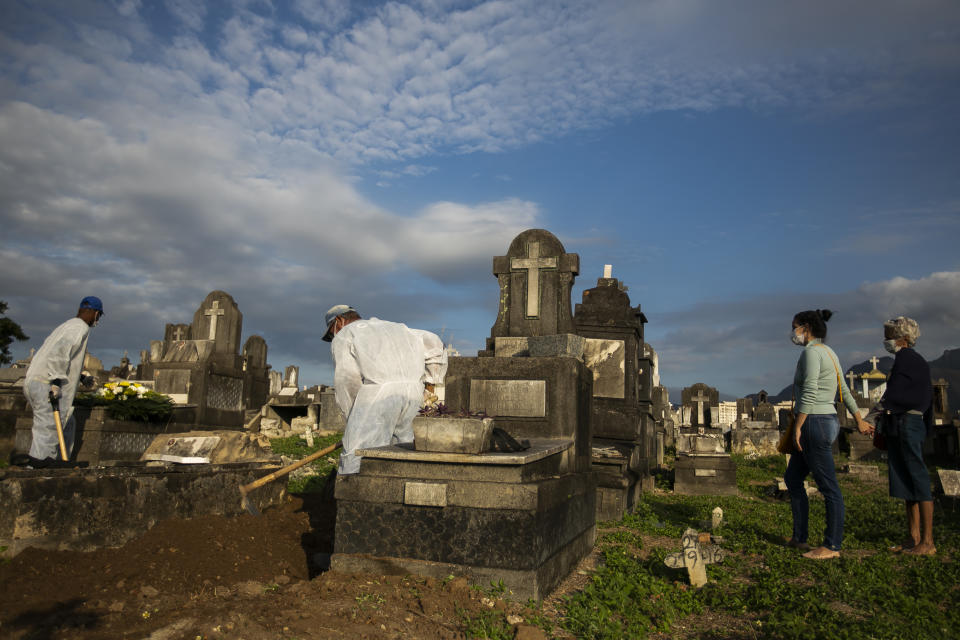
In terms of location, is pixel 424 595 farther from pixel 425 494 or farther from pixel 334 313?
pixel 334 313

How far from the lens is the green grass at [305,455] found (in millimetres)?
8172

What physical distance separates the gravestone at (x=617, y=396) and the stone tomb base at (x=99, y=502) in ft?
13.7

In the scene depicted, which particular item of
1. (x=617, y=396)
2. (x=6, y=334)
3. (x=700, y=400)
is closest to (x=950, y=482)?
(x=617, y=396)

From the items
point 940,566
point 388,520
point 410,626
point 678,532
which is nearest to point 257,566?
point 388,520

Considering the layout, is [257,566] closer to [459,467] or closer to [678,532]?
[459,467]

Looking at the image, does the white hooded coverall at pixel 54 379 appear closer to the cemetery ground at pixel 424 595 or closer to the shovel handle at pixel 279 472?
the shovel handle at pixel 279 472

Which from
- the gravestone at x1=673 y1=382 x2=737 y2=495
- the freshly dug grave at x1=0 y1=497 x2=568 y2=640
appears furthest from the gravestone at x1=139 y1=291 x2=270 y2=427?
the gravestone at x1=673 y1=382 x2=737 y2=495

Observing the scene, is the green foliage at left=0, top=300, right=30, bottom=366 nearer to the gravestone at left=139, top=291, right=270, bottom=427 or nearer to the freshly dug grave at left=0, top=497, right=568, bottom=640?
the gravestone at left=139, top=291, right=270, bottom=427

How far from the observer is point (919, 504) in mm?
5098

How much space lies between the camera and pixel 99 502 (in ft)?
14.8

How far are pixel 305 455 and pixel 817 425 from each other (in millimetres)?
9255

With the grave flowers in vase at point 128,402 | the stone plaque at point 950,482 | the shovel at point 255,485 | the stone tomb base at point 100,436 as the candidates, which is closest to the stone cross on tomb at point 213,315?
the grave flowers in vase at point 128,402

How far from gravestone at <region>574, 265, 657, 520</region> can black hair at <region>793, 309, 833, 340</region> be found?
8.78 ft

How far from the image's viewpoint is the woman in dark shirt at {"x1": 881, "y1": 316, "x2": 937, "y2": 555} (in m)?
4.97
